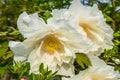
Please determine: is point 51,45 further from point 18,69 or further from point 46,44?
point 18,69

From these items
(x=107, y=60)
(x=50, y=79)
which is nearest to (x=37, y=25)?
(x=50, y=79)

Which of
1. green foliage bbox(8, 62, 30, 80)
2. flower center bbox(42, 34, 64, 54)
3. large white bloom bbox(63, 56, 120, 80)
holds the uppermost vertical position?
flower center bbox(42, 34, 64, 54)

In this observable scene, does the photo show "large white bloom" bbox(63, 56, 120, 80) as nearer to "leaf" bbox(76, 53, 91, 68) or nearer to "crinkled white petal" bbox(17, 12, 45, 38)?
"leaf" bbox(76, 53, 91, 68)

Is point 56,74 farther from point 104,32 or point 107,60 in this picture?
point 107,60

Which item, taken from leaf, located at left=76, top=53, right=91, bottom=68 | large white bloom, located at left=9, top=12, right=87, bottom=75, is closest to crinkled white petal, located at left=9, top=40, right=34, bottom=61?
large white bloom, located at left=9, top=12, right=87, bottom=75

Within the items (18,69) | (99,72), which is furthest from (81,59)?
(18,69)

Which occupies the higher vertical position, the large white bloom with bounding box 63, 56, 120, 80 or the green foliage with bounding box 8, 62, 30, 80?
the green foliage with bounding box 8, 62, 30, 80

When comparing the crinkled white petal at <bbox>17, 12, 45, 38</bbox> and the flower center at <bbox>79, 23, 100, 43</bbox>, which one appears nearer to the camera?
the crinkled white petal at <bbox>17, 12, 45, 38</bbox>

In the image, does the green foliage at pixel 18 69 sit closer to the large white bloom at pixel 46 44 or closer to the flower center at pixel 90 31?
the large white bloom at pixel 46 44

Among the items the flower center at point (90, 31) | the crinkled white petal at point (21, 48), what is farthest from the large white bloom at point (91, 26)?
the crinkled white petal at point (21, 48)
